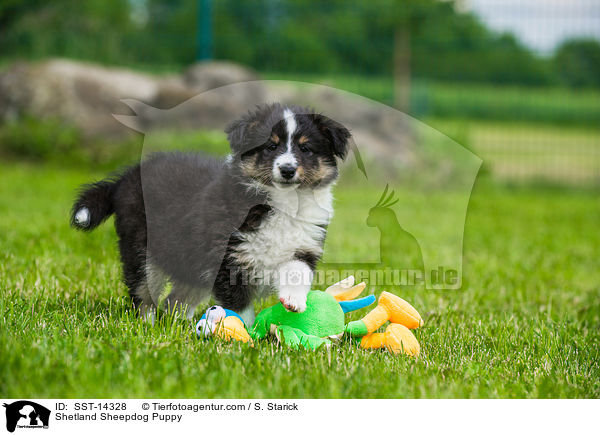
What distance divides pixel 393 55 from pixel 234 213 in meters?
7.98

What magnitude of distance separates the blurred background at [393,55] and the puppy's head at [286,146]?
21.0 ft

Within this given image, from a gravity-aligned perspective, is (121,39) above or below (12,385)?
above

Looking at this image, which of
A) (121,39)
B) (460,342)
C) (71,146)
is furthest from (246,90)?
(460,342)

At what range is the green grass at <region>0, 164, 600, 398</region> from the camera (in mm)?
2160

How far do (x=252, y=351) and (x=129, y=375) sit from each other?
509 millimetres

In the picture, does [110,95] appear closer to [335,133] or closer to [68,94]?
[68,94]

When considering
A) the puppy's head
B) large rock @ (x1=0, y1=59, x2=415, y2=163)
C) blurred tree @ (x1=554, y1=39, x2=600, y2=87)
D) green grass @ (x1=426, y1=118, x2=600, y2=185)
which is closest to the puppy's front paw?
the puppy's head

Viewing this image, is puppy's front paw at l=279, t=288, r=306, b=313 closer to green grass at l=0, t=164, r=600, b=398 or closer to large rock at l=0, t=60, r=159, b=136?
green grass at l=0, t=164, r=600, b=398

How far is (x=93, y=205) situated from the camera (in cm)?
304

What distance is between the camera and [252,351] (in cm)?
246

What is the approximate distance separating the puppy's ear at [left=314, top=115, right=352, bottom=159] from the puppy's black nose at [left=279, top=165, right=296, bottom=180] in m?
0.32

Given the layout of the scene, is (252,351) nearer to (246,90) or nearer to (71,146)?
(246,90)
